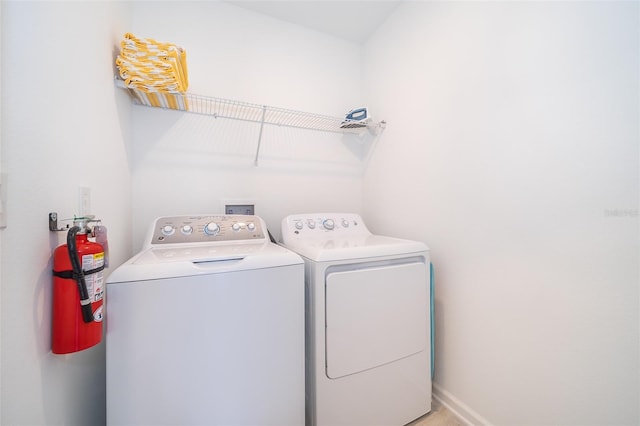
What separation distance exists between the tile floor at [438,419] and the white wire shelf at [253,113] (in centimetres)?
197

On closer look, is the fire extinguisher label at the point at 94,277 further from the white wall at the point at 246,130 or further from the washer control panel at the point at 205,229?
the white wall at the point at 246,130

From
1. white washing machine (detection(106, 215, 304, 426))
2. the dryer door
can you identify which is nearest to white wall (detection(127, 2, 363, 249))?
white washing machine (detection(106, 215, 304, 426))

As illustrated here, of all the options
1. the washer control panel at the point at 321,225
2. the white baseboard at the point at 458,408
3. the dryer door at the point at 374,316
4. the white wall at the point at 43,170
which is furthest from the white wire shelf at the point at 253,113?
the white baseboard at the point at 458,408

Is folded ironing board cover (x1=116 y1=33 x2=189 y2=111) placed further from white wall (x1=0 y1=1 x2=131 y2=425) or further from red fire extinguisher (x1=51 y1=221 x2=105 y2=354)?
red fire extinguisher (x1=51 y1=221 x2=105 y2=354)

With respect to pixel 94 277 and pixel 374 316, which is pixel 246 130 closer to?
pixel 94 277

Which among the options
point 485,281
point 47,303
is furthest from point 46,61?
point 485,281

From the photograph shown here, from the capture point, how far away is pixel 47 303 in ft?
2.25

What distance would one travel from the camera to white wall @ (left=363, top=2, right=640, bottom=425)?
0.84 metres

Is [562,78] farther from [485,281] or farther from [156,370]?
[156,370]

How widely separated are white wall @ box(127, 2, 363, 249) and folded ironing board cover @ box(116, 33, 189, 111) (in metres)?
0.43

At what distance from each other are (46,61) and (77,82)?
18 cm

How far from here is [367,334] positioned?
117 cm

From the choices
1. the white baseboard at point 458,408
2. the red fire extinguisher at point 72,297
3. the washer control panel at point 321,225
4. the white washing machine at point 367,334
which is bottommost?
the white baseboard at point 458,408

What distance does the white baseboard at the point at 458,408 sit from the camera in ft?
4.16
